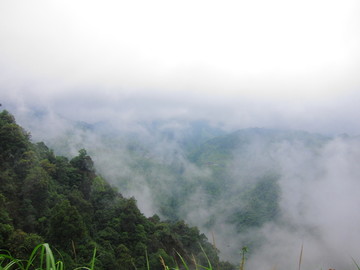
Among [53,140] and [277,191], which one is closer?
[53,140]

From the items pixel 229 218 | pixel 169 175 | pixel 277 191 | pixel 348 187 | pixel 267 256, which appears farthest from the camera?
pixel 348 187

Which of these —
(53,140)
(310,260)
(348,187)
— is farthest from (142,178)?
(348,187)

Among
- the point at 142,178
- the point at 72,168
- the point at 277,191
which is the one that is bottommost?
the point at 72,168

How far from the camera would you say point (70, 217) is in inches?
590

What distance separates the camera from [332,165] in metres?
160

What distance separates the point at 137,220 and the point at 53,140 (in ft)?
255

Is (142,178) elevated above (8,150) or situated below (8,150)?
above

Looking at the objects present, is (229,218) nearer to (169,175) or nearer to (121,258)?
(169,175)

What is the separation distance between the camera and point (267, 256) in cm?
6419

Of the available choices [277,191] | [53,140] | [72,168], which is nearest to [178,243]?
[72,168]

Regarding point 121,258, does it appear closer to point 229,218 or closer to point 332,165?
point 229,218

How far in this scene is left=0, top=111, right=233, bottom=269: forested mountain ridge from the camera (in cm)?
1467

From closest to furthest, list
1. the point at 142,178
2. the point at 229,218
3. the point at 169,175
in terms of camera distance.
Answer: the point at 229,218, the point at 142,178, the point at 169,175

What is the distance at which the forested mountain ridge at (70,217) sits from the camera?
14.7 m
